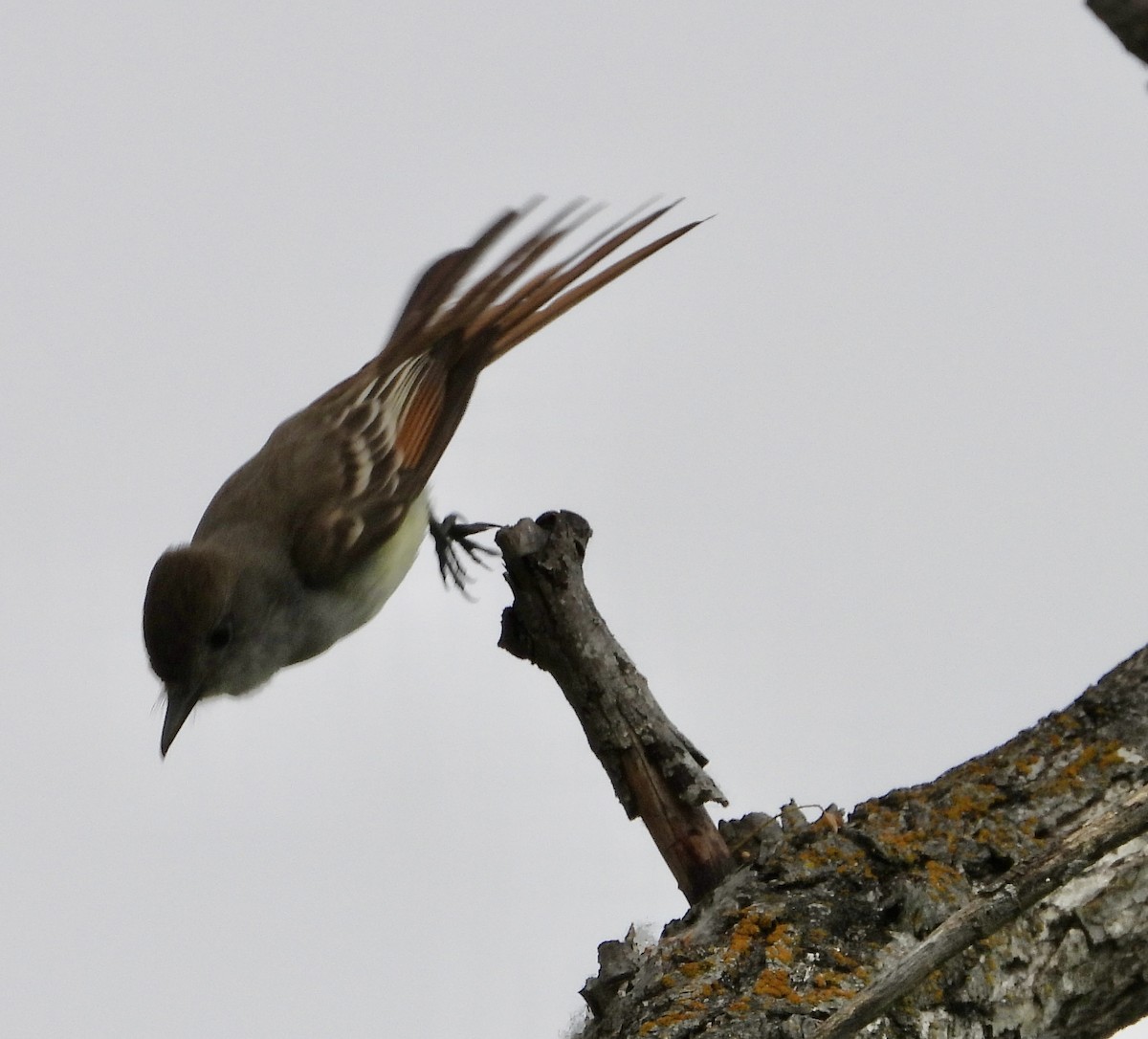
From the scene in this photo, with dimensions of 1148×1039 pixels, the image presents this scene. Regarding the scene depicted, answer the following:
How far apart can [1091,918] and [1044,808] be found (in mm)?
391

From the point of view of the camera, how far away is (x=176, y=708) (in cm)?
564

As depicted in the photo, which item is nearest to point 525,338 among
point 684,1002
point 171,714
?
point 171,714

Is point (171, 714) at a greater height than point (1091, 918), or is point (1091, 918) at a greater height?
point (171, 714)

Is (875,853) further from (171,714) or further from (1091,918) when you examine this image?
(171,714)

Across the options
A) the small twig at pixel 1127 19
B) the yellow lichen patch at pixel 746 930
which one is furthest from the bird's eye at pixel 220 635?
the small twig at pixel 1127 19

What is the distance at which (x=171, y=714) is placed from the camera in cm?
561

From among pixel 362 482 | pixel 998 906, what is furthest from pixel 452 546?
pixel 998 906

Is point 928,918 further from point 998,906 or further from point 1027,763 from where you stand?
point 998,906

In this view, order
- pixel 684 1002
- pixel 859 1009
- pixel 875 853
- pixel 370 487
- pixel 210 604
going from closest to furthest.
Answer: pixel 859 1009
pixel 684 1002
pixel 875 853
pixel 210 604
pixel 370 487

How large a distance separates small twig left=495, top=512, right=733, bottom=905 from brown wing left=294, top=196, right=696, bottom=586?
211 cm

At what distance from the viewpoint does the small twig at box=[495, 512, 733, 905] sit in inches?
157

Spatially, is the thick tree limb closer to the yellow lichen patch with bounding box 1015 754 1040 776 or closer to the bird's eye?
the yellow lichen patch with bounding box 1015 754 1040 776

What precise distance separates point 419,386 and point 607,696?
300 centimetres

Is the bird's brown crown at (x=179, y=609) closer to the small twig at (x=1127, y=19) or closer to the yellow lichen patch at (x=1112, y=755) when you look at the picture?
the yellow lichen patch at (x=1112, y=755)
